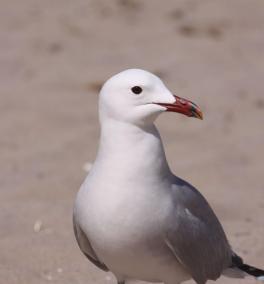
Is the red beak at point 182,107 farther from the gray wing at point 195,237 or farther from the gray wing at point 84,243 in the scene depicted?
the gray wing at point 84,243

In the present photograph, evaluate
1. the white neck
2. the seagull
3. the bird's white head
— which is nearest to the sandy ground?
the seagull

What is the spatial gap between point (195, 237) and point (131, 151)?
41 cm

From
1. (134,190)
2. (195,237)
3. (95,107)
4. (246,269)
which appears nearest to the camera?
(134,190)

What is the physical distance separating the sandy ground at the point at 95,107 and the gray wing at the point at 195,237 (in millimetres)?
583

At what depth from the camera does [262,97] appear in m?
6.73

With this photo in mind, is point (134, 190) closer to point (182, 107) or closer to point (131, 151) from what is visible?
point (131, 151)

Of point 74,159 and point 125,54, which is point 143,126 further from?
point 125,54

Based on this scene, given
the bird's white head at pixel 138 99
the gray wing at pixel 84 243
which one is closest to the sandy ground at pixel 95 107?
the gray wing at pixel 84 243

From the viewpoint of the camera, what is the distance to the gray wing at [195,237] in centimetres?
328

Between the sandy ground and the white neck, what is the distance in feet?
3.07

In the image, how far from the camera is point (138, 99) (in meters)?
3.17

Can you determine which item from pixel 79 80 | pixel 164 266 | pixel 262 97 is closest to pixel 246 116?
pixel 262 97

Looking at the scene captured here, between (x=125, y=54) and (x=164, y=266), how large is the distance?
4.32 metres

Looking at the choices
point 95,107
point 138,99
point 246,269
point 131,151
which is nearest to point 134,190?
point 131,151
